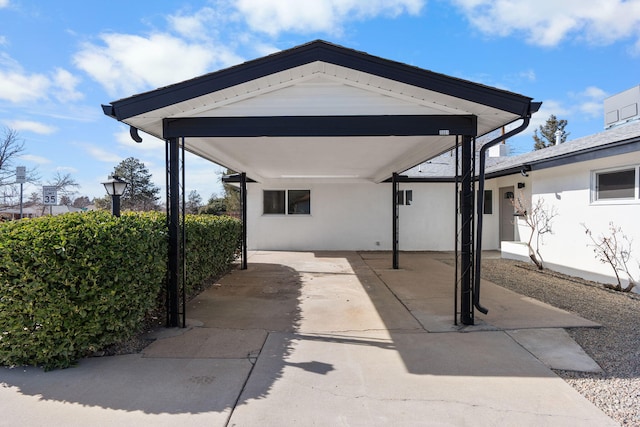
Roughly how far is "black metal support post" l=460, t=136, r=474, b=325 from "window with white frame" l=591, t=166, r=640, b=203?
4.37 m

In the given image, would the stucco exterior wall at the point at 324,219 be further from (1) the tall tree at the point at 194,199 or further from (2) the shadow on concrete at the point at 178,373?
(1) the tall tree at the point at 194,199

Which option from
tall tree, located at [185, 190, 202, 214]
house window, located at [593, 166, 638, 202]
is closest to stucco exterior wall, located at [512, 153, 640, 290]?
house window, located at [593, 166, 638, 202]

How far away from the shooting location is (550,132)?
30.6m

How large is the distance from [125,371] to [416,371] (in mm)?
2728

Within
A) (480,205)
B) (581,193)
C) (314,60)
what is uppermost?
(314,60)

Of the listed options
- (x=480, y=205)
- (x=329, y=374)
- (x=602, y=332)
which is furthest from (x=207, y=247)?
(x=602, y=332)

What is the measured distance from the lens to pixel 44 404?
2.70 meters

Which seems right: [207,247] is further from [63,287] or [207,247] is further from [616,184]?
[616,184]

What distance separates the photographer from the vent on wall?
410 inches

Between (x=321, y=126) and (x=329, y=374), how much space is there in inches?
111

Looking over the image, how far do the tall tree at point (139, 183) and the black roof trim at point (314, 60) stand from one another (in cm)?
3200

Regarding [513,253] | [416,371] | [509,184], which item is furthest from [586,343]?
[509,184]

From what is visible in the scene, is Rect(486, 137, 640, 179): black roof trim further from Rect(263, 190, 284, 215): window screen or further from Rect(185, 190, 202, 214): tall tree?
Rect(185, 190, 202, 214): tall tree

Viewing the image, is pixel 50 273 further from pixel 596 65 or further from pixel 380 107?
pixel 596 65
